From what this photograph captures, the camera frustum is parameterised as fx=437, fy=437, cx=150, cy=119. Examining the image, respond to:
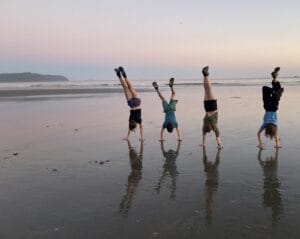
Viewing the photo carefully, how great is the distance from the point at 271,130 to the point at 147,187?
4858mm

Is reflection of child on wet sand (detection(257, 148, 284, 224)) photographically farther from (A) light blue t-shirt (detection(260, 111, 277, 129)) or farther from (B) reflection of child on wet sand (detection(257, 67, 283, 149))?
(A) light blue t-shirt (detection(260, 111, 277, 129))

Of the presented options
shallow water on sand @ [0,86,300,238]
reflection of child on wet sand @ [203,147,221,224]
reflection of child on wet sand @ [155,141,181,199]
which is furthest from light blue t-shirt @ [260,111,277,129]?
reflection of child on wet sand @ [155,141,181,199]

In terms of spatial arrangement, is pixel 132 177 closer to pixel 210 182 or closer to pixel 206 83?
pixel 210 182

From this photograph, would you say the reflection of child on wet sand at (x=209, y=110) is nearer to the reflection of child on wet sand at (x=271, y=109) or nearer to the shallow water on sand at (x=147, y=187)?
the shallow water on sand at (x=147, y=187)

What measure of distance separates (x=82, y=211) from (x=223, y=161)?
4147 mm

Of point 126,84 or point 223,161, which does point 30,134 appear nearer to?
point 126,84

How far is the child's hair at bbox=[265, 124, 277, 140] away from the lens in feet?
36.7

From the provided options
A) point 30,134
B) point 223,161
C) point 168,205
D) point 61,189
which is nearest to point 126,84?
point 30,134

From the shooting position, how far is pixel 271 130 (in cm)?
1122

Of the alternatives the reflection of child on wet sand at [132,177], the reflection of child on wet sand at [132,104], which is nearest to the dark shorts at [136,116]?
the reflection of child on wet sand at [132,104]

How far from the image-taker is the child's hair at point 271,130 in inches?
440

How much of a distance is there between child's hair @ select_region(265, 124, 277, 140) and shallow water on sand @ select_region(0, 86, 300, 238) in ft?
0.96

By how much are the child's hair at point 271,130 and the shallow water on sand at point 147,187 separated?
0.96 feet

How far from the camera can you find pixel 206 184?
305 inches
